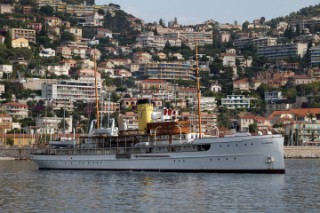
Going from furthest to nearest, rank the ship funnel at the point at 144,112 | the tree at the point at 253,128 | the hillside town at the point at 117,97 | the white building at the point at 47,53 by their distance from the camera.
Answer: the white building at the point at 47,53 → the hillside town at the point at 117,97 → the tree at the point at 253,128 → the ship funnel at the point at 144,112

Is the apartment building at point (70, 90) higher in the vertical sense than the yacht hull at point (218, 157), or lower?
higher

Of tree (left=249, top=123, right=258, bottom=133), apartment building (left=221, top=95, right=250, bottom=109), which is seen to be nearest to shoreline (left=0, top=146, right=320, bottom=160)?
tree (left=249, top=123, right=258, bottom=133)

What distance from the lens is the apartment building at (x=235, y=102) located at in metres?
171

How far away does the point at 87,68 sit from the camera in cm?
19300

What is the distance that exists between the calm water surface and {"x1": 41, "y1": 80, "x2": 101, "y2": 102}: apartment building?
9203 cm

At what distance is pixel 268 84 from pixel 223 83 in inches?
480

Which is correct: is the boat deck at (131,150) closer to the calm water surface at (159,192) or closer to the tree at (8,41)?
the calm water surface at (159,192)

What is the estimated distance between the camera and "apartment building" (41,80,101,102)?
524 feet

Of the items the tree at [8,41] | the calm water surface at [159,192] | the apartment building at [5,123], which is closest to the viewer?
the calm water surface at [159,192]

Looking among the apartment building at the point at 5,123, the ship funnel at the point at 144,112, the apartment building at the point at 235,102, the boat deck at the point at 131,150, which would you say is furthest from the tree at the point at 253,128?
the ship funnel at the point at 144,112

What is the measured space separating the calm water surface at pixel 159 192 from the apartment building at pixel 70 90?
92034mm

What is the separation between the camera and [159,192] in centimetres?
5231

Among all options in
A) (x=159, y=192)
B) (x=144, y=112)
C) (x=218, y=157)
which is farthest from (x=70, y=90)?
(x=159, y=192)

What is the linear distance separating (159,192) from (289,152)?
66105 millimetres
